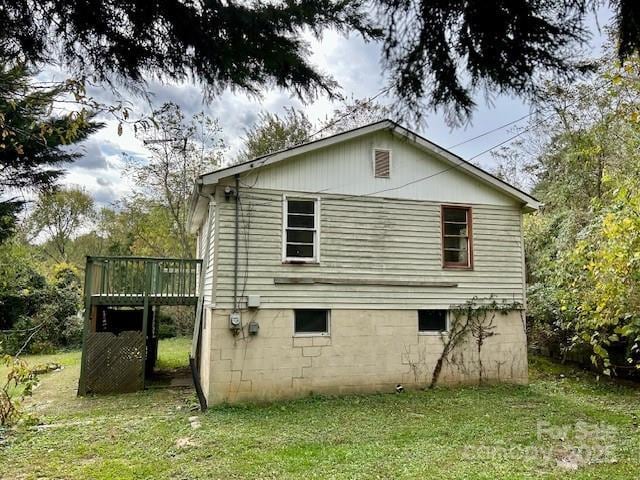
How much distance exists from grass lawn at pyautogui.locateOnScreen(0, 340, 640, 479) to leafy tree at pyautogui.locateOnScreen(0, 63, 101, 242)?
3382 millimetres

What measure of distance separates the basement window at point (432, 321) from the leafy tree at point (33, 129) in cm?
752

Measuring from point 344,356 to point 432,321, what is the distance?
2.14m

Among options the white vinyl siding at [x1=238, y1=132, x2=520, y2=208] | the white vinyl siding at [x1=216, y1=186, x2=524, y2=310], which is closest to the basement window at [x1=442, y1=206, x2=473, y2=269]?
the white vinyl siding at [x1=216, y1=186, x2=524, y2=310]

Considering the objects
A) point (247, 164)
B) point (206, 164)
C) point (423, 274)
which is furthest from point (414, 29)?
point (206, 164)

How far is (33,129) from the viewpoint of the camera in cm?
303

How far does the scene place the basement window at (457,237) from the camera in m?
9.95

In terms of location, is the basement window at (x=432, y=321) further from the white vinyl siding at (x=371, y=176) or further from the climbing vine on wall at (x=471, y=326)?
the white vinyl siding at (x=371, y=176)

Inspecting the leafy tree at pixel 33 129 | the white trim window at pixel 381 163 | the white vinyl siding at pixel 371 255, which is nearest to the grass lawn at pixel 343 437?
the white vinyl siding at pixel 371 255

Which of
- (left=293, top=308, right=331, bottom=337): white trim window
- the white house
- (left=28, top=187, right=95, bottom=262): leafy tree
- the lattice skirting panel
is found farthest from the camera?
(left=28, top=187, right=95, bottom=262): leafy tree

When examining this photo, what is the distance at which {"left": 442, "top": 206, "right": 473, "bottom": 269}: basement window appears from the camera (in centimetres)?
995

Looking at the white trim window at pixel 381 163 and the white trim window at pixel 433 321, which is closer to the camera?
the white trim window at pixel 381 163

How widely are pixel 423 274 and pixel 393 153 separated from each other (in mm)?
2628

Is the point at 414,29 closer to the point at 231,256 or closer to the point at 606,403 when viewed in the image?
the point at 231,256

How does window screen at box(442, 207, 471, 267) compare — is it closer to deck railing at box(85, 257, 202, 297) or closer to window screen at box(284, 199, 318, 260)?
window screen at box(284, 199, 318, 260)
